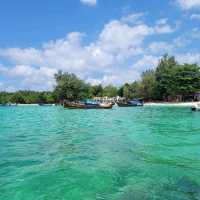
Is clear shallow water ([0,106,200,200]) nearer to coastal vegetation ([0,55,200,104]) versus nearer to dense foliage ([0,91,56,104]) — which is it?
A: coastal vegetation ([0,55,200,104])

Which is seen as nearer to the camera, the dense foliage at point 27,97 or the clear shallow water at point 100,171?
the clear shallow water at point 100,171

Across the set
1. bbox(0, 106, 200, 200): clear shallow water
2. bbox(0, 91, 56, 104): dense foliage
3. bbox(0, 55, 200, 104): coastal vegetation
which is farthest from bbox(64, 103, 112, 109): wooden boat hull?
bbox(0, 91, 56, 104): dense foliage

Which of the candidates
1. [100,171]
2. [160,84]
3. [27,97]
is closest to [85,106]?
[160,84]

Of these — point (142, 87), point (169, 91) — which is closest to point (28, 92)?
point (142, 87)

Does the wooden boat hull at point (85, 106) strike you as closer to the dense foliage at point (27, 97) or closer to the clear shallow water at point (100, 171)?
the clear shallow water at point (100, 171)

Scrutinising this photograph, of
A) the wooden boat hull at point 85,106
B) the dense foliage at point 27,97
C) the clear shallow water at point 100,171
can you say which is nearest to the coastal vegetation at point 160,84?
the wooden boat hull at point 85,106

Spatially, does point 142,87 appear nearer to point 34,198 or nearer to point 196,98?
point 196,98

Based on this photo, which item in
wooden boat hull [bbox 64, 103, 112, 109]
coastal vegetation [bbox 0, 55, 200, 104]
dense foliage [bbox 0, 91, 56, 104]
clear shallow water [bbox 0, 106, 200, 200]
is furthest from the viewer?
dense foliage [bbox 0, 91, 56, 104]

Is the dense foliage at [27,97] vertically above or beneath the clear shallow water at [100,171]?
A: above

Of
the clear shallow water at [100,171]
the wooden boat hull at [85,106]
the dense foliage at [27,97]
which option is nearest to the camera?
the clear shallow water at [100,171]

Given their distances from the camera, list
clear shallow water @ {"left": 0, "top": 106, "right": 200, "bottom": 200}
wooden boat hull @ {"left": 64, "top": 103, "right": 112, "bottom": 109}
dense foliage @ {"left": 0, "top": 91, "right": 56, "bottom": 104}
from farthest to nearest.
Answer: dense foliage @ {"left": 0, "top": 91, "right": 56, "bottom": 104}
wooden boat hull @ {"left": 64, "top": 103, "right": 112, "bottom": 109}
clear shallow water @ {"left": 0, "top": 106, "right": 200, "bottom": 200}

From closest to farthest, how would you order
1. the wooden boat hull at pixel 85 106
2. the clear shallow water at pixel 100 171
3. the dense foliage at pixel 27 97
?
the clear shallow water at pixel 100 171 → the wooden boat hull at pixel 85 106 → the dense foliage at pixel 27 97

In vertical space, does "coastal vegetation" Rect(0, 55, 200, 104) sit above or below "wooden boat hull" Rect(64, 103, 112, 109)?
above

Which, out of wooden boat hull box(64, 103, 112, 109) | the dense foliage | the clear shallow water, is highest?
the dense foliage
